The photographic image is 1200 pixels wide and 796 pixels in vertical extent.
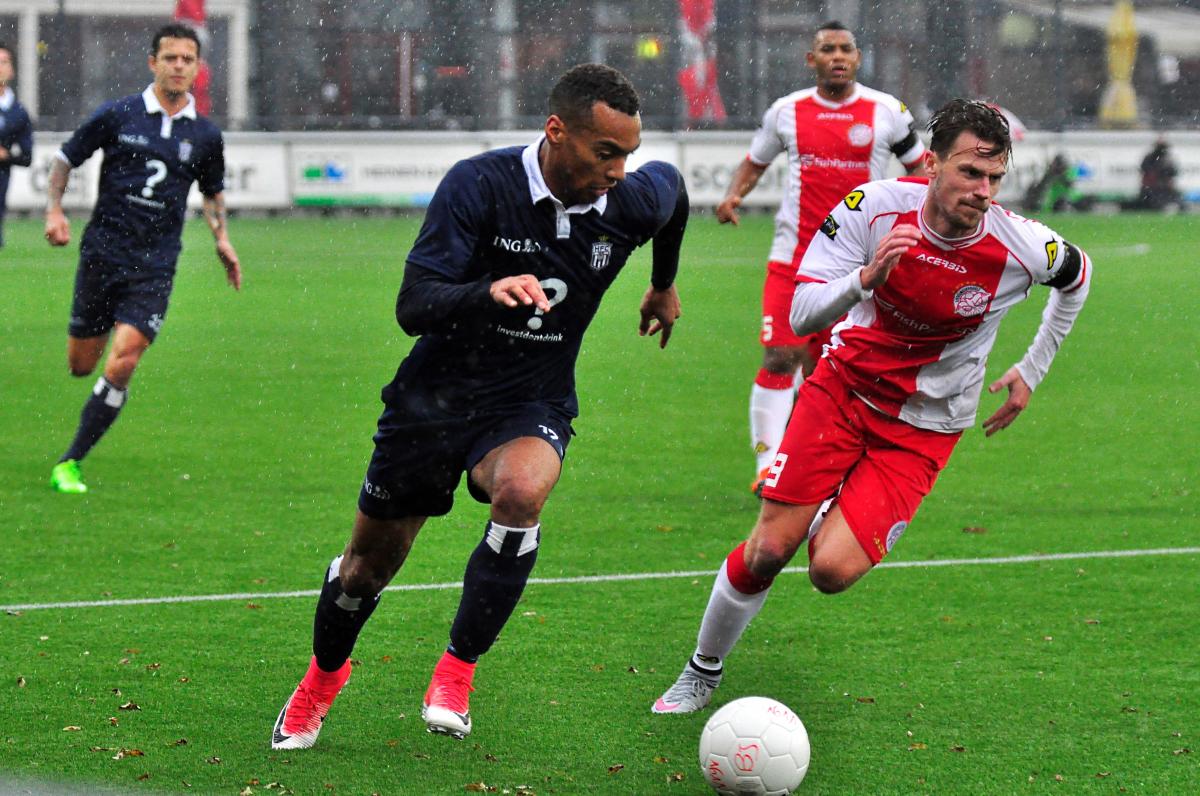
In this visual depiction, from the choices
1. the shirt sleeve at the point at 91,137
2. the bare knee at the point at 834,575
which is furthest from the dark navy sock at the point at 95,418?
the bare knee at the point at 834,575

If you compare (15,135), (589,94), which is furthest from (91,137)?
(15,135)

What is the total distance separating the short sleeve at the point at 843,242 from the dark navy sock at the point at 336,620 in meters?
1.56

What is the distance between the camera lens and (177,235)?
28.5 ft

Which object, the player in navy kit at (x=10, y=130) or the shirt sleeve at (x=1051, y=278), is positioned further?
the player in navy kit at (x=10, y=130)

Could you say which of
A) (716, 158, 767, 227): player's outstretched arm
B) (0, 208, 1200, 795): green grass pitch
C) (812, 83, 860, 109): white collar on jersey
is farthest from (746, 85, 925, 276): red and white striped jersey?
(0, 208, 1200, 795): green grass pitch

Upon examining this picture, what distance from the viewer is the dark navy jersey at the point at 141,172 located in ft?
27.9

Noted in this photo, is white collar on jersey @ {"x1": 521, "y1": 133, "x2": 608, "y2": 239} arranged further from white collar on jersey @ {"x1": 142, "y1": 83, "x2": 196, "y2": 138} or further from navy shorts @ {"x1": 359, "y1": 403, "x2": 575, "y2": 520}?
white collar on jersey @ {"x1": 142, "y1": 83, "x2": 196, "y2": 138}

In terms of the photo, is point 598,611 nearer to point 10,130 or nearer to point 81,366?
point 81,366

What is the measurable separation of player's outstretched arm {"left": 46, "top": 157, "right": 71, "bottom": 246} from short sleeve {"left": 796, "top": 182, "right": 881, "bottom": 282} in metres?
4.64

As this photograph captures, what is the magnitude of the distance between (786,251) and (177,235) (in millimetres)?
3052

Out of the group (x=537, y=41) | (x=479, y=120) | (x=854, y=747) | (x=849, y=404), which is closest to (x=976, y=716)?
(x=854, y=747)

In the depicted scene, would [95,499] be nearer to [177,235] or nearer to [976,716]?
[177,235]

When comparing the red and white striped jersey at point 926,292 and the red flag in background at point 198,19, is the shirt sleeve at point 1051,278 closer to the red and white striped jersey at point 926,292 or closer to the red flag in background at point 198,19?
the red and white striped jersey at point 926,292

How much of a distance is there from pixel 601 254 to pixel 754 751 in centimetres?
142
